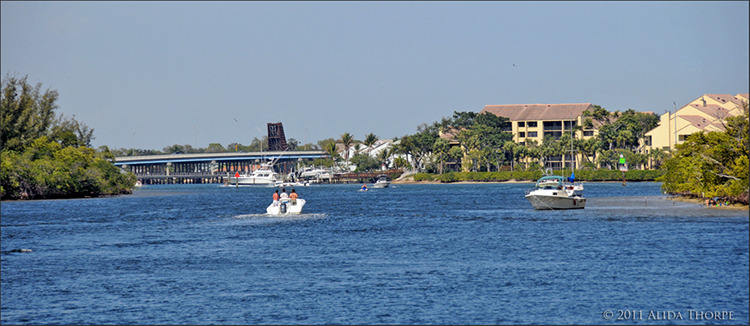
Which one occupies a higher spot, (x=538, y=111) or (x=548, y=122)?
(x=538, y=111)

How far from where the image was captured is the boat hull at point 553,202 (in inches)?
2689

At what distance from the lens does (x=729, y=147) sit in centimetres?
6356

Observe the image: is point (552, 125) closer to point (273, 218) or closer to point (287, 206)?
point (287, 206)

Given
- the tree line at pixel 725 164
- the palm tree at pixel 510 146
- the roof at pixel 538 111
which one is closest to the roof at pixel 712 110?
the roof at pixel 538 111

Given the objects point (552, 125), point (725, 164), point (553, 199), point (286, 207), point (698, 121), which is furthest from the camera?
point (552, 125)

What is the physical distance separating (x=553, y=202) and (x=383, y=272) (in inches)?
1528

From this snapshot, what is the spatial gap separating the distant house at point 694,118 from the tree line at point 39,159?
10472cm

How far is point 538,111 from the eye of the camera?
186125mm

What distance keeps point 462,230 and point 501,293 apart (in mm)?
24775

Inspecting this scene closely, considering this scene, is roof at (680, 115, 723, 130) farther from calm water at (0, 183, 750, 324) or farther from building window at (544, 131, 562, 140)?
calm water at (0, 183, 750, 324)

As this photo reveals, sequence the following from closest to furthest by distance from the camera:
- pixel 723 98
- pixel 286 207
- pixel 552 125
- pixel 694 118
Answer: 1. pixel 286 207
2. pixel 694 118
3. pixel 723 98
4. pixel 552 125

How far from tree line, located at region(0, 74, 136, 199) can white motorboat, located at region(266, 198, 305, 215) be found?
45782 millimetres

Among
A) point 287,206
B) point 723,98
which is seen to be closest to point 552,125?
point 723,98

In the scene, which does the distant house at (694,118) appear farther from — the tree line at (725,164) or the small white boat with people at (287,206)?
the small white boat with people at (287,206)
